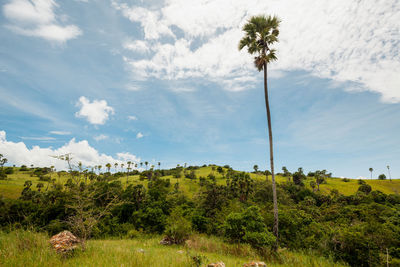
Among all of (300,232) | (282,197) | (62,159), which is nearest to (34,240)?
(62,159)

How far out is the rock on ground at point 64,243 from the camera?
6.97 meters

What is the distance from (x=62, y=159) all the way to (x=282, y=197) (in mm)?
49479

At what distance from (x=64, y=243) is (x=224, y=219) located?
20775 mm

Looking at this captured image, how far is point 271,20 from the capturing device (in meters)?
17.8

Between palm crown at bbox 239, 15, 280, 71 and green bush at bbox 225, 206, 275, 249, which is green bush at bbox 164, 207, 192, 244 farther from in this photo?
palm crown at bbox 239, 15, 280, 71

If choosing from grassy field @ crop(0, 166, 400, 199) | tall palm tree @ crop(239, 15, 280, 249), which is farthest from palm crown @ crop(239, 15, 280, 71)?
grassy field @ crop(0, 166, 400, 199)

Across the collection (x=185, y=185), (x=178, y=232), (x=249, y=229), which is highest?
(x=249, y=229)

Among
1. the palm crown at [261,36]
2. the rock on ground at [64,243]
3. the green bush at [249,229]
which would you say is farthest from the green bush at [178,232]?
the palm crown at [261,36]

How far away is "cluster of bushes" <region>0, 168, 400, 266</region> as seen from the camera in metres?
14.2

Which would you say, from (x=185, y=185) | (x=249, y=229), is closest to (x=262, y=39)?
(x=249, y=229)

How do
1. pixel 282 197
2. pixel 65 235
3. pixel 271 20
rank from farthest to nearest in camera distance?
pixel 282 197 < pixel 271 20 < pixel 65 235

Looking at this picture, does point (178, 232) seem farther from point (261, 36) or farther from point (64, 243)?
point (261, 36)

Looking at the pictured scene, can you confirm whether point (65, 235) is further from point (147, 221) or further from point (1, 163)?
point (1, 163)

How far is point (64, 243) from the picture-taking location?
24.6ft
